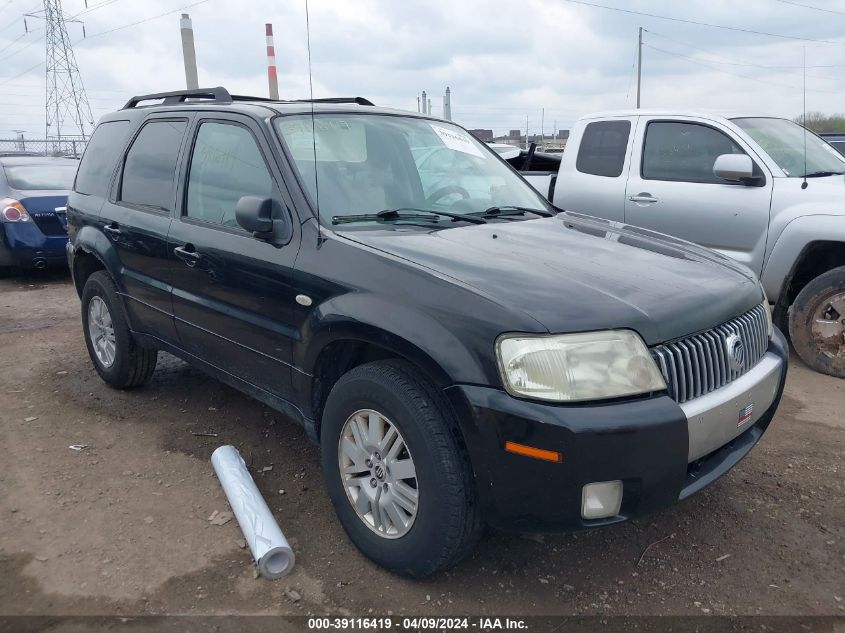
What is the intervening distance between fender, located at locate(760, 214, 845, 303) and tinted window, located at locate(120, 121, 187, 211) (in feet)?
13.5

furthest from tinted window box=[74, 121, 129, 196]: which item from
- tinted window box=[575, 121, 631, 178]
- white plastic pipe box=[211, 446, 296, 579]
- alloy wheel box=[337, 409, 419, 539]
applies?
tinted window box=[575, 121, 631, 178]

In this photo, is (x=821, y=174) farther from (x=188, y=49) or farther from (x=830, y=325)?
(x=188, y=49)

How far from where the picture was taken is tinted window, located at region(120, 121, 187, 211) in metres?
3.92

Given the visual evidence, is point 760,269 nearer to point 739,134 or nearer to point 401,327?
point 739,134

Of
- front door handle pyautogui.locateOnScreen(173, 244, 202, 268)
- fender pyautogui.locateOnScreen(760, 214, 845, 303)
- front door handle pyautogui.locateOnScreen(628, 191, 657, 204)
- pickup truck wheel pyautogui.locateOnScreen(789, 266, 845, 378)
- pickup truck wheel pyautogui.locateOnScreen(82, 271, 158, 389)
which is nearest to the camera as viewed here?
front door handle pyautogui.locateOnScreen(173, 244, 202, 268)

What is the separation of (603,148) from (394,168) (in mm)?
3270

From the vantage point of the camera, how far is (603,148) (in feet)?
20.3

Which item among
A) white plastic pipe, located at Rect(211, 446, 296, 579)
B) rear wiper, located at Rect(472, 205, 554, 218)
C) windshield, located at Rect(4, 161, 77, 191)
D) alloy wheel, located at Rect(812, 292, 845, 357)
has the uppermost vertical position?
windshield, located at Rect(4, 161, 77, 191)

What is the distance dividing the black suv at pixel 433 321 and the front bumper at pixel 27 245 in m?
4.93

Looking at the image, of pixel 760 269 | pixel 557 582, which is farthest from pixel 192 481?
pixel 760 269

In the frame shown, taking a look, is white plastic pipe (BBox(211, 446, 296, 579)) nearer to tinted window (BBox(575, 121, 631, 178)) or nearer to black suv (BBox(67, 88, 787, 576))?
black suv (BBox(67, 88, 787, 576))

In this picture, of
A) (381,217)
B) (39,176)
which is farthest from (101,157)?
(39,176)

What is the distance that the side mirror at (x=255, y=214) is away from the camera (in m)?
2.98

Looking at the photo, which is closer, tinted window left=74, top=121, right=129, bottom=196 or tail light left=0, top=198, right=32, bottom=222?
tinted window left=74, top=121, right=129, bottom=196
